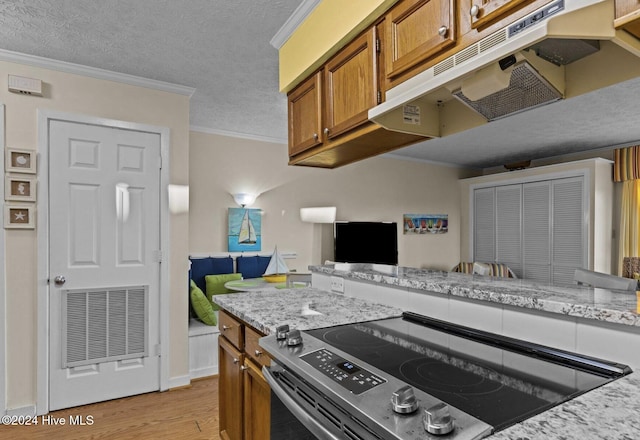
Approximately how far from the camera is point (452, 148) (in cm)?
545

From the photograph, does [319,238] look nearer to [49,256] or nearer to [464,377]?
[49,256]

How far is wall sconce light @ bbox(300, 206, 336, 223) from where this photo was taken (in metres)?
5.02

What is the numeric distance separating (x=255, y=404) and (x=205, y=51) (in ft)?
7.23

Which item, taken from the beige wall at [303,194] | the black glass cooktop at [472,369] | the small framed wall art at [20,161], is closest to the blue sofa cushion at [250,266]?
the beige wall at [303,194]

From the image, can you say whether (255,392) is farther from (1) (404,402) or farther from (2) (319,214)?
(2) (319,214)

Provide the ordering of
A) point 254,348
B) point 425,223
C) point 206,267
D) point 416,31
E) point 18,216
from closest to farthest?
point 416,31 < point 254,348 < point 18,216 < point 206,267 < point 425,223

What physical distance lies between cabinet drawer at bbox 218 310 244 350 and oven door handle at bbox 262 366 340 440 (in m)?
0.55

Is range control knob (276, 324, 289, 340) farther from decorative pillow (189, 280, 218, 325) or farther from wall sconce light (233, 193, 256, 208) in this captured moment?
wall sconce light (233, 193, 256, 208)

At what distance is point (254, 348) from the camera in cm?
160

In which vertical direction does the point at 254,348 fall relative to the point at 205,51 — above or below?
below

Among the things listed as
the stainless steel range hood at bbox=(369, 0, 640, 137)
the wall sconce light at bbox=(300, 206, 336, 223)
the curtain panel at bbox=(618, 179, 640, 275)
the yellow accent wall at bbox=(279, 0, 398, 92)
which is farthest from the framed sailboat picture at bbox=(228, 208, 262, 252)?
the curtain panel at bbox=(618, 179, 640, 275)

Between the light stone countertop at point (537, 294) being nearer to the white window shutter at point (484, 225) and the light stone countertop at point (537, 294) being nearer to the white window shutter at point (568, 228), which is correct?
the white window shutter at point (568, 228)

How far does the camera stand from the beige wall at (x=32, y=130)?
263 cm

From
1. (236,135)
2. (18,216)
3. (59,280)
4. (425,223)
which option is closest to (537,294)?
(59,280)
